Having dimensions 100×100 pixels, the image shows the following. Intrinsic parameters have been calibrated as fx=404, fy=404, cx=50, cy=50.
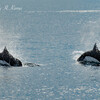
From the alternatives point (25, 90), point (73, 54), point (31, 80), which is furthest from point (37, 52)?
point (25, 90)

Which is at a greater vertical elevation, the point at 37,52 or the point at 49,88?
the point at 37,52

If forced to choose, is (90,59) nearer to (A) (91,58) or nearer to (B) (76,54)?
(A) (91,58)

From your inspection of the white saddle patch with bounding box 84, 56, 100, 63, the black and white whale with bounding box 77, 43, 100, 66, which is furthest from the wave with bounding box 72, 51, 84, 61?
the white saddle patch with bounding box 84, 56, 100, 63

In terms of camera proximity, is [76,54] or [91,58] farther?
[76,54]

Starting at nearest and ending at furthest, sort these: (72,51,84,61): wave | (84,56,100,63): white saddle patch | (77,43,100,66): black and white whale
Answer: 1. (77,43,100,66): black and white whale
2. (84,56,100,63): white saddle patch
3. (72,51,84,61): wave

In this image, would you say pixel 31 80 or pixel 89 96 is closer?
pixel 89 96

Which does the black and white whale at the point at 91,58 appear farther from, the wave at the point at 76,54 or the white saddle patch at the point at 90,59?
the wave at the point at 76,54

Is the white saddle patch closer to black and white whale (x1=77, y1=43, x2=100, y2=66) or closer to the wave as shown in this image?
black and white whale (x1=77, y1=43, x2=100, y2=66)

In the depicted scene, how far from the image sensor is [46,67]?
303 ft

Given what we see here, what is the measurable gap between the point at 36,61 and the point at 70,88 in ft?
102

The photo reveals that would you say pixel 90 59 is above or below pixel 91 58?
below

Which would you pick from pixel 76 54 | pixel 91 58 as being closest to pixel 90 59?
pixel 91 58

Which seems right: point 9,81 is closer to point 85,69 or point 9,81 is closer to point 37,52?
point 85,69

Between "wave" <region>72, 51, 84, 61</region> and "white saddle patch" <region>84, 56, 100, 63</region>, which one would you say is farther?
"wave" <region>72, 51, 84, 61</region>
